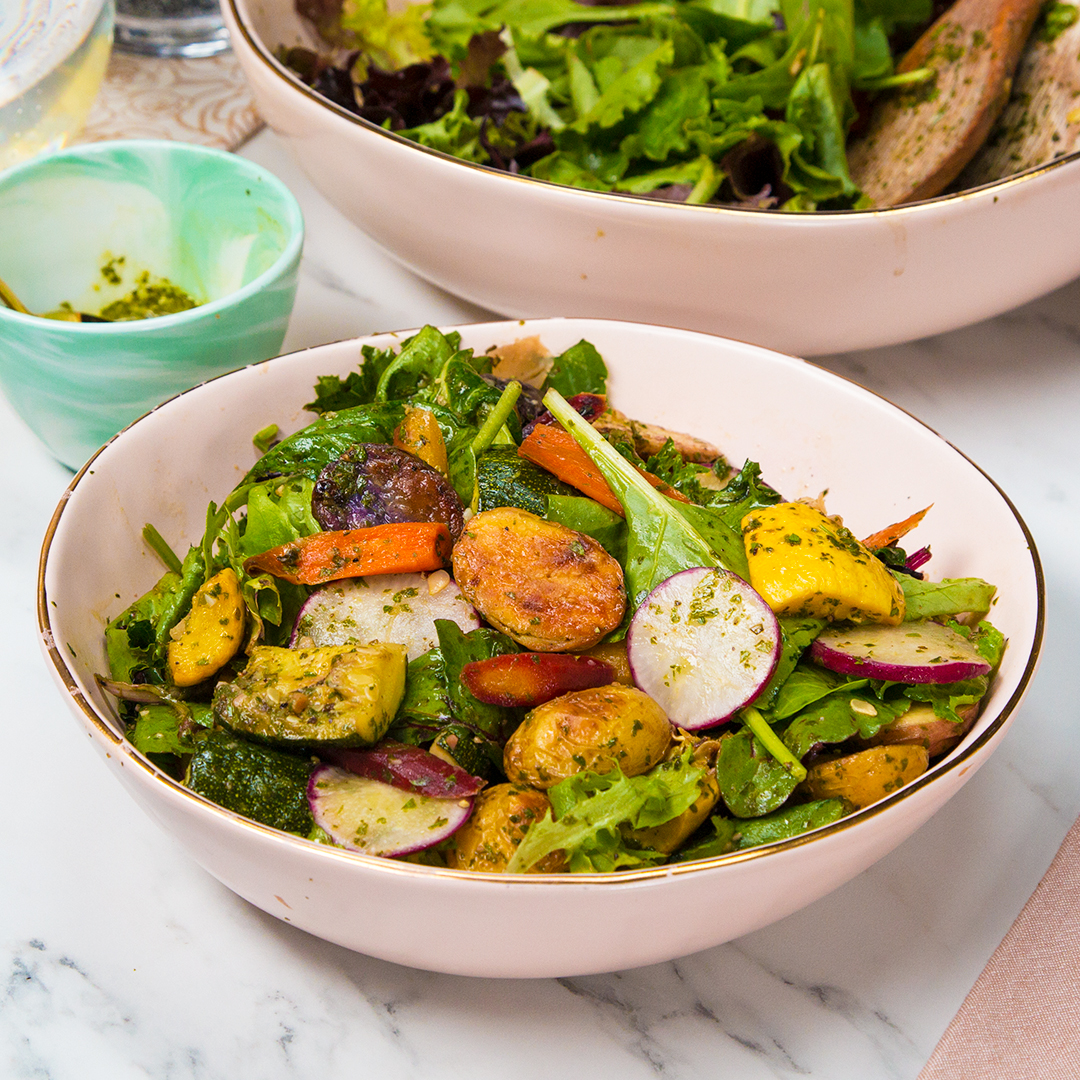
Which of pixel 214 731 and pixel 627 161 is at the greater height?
pixel 627 161

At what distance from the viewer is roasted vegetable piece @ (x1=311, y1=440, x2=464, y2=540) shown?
0.91 meters

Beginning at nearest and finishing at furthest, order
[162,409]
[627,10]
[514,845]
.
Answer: [514,845], [162,409], [627,10]

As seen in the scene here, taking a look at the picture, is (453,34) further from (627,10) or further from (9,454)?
(9,454)

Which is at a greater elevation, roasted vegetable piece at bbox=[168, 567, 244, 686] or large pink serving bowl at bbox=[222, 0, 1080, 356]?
large pink serving bowl at bbox=[222, 0, 1080, 356]

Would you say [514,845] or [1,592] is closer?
[514,845]

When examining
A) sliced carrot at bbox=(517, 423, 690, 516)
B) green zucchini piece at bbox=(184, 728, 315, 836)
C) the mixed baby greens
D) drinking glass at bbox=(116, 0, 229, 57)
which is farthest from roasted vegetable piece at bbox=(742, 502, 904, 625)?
drinking glass at bbox=(116, 0, 229, 57)

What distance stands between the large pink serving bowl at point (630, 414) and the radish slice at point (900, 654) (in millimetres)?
37

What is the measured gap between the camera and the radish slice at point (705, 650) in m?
0.80

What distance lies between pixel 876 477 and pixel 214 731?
69 cm

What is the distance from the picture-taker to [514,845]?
2.34ft

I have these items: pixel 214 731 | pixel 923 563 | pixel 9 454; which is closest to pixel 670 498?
pixel 923 563

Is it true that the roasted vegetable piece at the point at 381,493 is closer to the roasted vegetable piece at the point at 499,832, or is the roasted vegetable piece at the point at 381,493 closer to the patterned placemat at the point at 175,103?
the roasted vegetable piece at the point at 499,832

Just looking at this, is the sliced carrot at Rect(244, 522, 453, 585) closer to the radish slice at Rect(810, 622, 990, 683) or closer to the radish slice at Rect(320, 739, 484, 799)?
the radish slice at Rect(320, 739, 484, 799)

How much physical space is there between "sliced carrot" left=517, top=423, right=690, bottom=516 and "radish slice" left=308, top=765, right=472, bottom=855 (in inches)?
12.9
